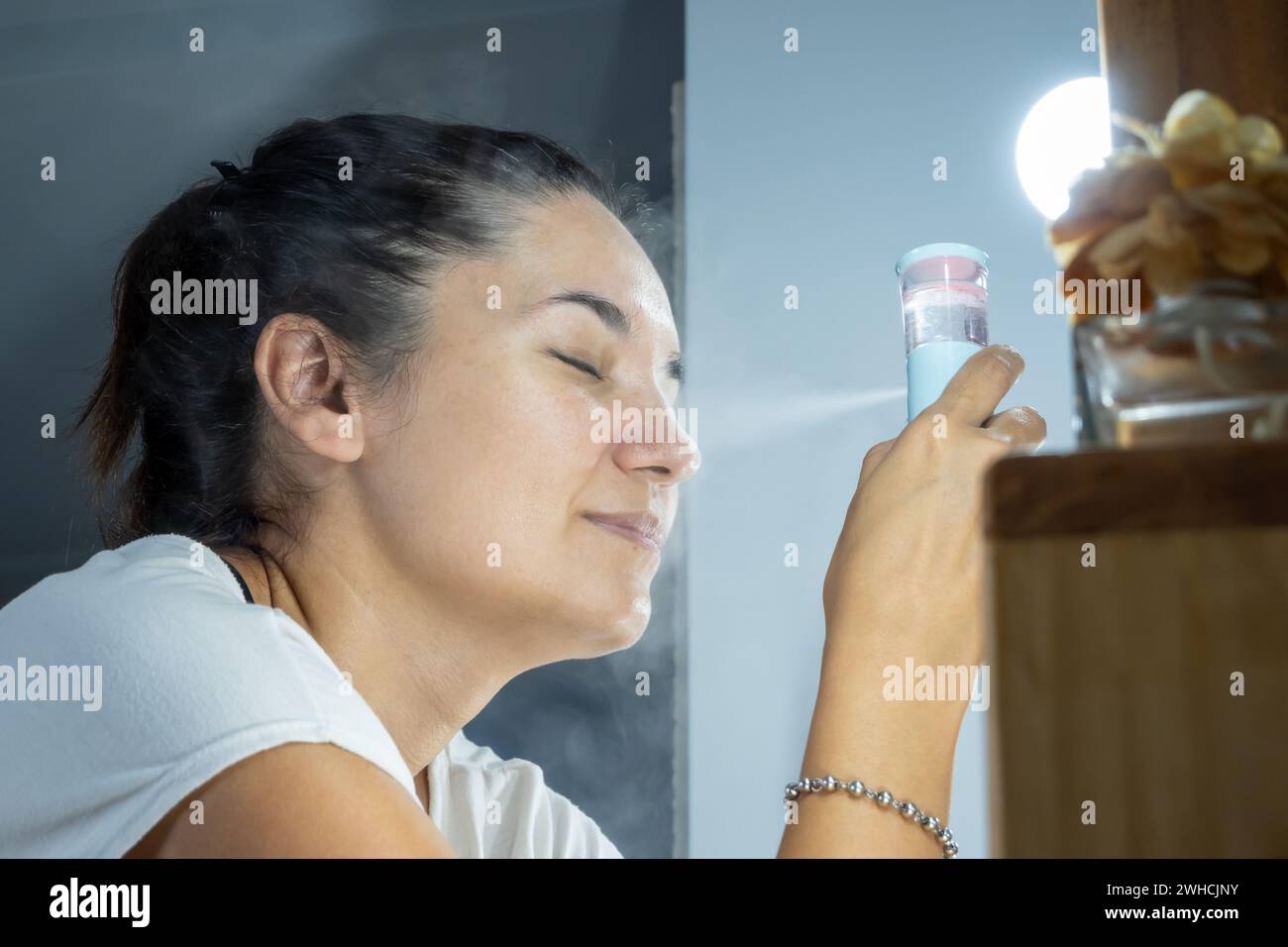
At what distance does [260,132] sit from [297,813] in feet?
2.44

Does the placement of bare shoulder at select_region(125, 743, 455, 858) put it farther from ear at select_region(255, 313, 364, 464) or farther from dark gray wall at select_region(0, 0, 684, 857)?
dark gray wall at select_region(0, 0, 684, 857)

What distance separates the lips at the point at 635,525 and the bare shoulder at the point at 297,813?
0.87ft

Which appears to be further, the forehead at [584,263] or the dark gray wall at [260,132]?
the dark gray wall at [260,132]

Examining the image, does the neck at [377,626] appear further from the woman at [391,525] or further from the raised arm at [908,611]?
the raised arm at [908,611]

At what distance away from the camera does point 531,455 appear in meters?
0.68

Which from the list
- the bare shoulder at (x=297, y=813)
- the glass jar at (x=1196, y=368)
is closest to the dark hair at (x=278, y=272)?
the bare shoulder at (x=297, y=813)

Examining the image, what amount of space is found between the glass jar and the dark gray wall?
65cm

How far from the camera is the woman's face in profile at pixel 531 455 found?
0.68 metres

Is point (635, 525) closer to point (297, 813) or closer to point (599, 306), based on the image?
point (599, 306)

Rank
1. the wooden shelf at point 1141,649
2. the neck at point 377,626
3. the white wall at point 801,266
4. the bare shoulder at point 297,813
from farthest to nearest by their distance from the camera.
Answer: the white wall at point 801,266, the neck at point 377,626, the bare shoulder at point 297,813, the wooden shelf at point 1141,649

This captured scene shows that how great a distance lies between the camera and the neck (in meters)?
0.69

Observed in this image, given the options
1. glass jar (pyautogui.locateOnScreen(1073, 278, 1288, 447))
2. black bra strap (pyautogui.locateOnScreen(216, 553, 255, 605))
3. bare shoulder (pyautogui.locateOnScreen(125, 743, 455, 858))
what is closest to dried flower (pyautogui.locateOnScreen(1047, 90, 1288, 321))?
glass jar (pyautogui.locateOnScreen(1073, 278, 1288, 447))
